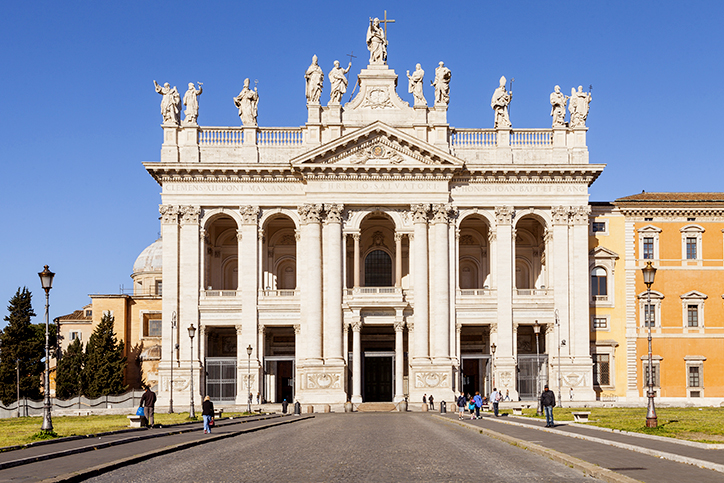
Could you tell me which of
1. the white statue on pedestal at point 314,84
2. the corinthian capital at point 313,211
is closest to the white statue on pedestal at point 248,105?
the white statue on pedestal at point 314,84

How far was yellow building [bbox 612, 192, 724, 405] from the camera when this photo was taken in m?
66.6

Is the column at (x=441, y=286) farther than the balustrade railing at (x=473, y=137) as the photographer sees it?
No

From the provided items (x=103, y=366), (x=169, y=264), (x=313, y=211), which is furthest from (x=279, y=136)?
(x=103, y=366)

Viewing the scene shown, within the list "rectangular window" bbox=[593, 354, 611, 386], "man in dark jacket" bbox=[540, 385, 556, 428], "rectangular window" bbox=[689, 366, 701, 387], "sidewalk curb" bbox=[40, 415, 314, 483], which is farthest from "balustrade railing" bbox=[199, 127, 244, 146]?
"sidewalk curb" bbox=[40, 415, 314, 483]

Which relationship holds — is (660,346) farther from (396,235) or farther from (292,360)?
(292,360)

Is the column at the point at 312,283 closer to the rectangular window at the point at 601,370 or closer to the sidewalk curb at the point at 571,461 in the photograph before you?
the rectangular window at the point at 601,370

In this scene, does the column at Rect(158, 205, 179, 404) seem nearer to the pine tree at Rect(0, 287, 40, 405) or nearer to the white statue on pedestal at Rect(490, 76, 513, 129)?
the pine tree at Rect(0, 287, 40, 405)

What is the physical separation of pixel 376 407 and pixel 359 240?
40.8 ft

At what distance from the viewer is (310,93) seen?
65.9 meters

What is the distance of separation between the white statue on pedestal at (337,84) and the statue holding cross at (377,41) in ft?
9.16

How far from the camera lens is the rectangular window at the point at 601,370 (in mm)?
66438

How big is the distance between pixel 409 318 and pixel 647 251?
18.5 meters

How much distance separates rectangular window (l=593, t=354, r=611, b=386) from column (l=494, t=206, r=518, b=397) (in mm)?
6649

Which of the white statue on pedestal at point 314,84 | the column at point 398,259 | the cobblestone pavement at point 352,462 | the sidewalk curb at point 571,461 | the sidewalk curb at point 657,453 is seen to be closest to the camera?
the sidewalk curb at point 571,461
